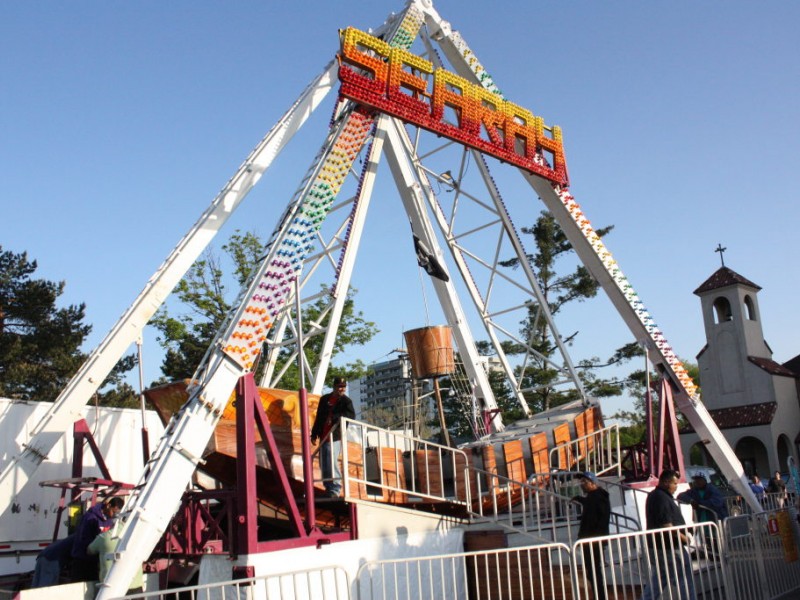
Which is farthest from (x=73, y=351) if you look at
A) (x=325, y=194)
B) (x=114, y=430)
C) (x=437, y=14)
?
(x=325, y=194)

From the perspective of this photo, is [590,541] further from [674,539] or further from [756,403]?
[756,403]

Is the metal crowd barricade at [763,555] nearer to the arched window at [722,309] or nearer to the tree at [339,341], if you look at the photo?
the tree at [339,341]

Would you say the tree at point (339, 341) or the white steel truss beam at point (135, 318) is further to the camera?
the tree at point (339, 341)

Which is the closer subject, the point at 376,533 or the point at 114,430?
the point at 376,533

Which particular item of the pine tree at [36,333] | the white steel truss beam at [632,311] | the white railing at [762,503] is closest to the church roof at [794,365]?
the white railing at [762,503]

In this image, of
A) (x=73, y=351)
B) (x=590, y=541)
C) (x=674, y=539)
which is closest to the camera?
(x=590, y=541)

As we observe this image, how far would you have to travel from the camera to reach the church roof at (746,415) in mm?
35938

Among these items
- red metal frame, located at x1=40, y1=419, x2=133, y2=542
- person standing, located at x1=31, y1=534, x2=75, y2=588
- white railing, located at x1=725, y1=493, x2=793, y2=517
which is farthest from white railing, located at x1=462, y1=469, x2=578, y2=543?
white railing, located at x1=725, y1=493, x2=793, y2=517

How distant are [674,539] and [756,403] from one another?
108 feet

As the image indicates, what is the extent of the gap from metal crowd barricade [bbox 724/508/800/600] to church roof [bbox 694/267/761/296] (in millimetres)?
30266

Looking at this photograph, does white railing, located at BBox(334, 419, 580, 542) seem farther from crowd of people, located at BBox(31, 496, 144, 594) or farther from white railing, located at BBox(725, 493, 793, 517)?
white railing, located at BBox(725, 493, 793, 517)

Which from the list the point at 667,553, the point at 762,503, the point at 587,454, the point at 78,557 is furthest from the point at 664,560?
the point at 762,503

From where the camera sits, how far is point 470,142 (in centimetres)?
1349

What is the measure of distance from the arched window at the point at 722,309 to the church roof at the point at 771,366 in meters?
2.49
